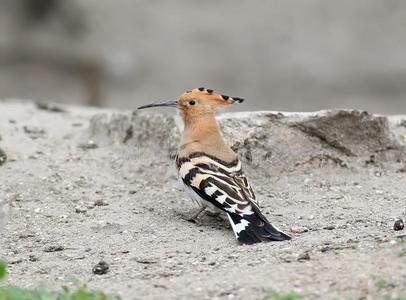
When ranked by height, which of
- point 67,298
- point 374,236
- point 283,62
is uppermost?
point 283,62

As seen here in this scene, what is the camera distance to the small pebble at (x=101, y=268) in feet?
19.9

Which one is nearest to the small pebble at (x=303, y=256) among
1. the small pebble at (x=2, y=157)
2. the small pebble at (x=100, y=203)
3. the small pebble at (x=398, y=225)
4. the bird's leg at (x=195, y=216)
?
the small pebble at (x=398, y=225)

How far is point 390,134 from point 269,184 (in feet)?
3.73

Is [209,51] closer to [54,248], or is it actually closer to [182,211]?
[182,211]

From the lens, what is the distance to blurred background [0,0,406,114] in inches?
658

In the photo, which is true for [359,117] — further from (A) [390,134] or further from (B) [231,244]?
(B) [231,244]

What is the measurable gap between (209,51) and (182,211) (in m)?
10.6

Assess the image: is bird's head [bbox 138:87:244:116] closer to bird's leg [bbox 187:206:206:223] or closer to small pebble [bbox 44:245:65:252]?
bird's leg [bbox 187:206:206:223]

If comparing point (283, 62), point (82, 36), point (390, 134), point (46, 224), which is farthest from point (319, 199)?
point (82, 36)

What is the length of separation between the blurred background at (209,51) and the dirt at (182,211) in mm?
6735

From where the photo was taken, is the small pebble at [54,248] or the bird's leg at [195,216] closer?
the small pebble at [54,248]

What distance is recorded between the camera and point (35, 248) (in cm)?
684

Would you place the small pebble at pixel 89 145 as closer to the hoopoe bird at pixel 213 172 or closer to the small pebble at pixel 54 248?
the hoopoe bird at pixel 213 172

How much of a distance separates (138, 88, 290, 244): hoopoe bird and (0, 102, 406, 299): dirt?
6.4 inches
